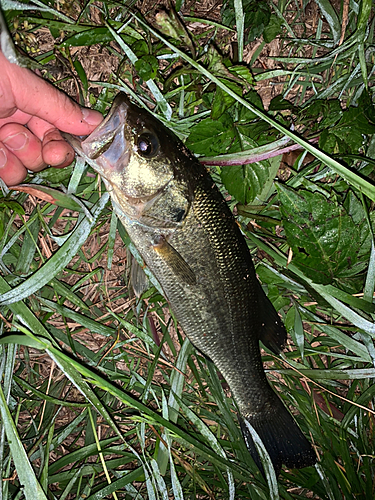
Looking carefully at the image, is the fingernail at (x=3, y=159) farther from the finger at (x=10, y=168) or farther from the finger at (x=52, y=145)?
the finger at (x=52, y=145)

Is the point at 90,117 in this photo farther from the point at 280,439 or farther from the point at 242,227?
the point at 280,439

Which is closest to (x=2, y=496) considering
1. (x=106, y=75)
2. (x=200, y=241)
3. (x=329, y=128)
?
(x=200, y=241)

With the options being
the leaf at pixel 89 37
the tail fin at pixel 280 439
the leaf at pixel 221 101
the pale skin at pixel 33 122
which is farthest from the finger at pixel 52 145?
the tail fin at pixel 280 439

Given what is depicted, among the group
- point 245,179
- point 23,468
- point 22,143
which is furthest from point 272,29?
point 23,468

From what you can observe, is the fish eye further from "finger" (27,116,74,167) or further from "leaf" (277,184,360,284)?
"leaf" (277,184,360,284)

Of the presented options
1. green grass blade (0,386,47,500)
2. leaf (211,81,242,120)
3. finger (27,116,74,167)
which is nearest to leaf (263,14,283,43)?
leaf (211,81,242,120)

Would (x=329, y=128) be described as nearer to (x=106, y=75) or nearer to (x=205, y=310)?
(x=205, y=310)
